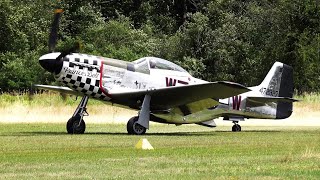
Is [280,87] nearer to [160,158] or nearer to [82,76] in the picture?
[82,76]

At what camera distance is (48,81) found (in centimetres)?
5584

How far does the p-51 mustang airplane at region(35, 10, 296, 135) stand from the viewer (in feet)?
86.8

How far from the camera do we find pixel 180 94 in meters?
27.4

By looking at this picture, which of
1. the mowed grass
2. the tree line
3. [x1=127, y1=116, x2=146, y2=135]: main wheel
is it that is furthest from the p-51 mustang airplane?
the tree line

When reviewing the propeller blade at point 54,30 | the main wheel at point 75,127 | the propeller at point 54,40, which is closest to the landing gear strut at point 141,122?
the main wheel at point 75,127

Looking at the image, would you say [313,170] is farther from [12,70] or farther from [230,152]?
[12,70]

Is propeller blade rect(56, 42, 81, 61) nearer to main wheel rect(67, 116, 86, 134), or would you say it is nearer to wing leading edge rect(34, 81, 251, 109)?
wing leading edge rect(34, 81, 251, 109)

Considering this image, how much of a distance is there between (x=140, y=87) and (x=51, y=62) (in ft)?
10.5

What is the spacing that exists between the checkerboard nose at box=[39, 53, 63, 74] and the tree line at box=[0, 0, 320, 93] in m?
29.2

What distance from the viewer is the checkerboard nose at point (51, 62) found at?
26125 millimetres

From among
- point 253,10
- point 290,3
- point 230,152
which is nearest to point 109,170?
point 230,152

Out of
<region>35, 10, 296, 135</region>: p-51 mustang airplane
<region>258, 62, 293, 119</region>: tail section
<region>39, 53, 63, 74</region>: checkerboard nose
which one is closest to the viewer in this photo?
<region>39, 53, 63, 74</region>: checkerboard nose

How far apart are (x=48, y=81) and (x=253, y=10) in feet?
58.6

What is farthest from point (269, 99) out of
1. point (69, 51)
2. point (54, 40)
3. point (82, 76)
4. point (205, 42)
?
point (205, 42)
